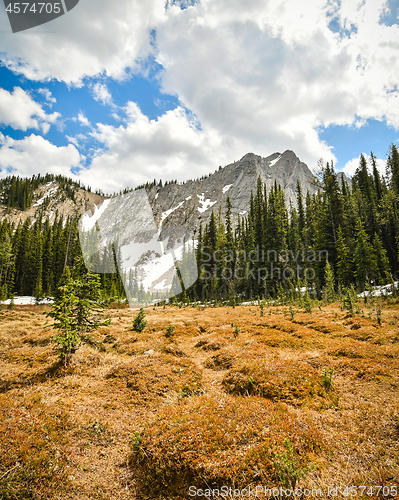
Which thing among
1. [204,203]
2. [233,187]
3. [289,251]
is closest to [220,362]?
[289,251]

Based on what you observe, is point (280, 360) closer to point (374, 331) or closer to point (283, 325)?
point (374, 331)

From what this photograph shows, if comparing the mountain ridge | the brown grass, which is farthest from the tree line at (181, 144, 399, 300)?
the mountain ridge

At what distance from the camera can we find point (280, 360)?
9188 millimetres

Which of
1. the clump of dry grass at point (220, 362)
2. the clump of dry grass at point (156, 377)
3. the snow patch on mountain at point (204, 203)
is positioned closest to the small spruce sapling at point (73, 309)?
the clump of dry grass at point (156, 377)

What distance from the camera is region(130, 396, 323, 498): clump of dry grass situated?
13.8 ft

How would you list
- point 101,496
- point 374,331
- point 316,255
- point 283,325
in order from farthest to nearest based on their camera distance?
point 316,255, point 283,325, point 374,331, point 101,496

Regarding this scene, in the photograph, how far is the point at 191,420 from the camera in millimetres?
5617

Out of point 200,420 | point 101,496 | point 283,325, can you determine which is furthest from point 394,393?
point 283,325

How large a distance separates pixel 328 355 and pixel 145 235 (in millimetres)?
165121

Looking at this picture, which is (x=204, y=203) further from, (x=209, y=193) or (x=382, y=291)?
(x=382, y=291)

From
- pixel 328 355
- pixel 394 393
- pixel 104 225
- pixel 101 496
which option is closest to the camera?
pixel 101 496

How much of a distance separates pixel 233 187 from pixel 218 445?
16465 cm

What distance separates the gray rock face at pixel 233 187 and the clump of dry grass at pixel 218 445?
432 feet

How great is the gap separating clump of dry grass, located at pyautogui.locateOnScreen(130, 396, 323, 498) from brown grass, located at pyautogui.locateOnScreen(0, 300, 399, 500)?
2cm
